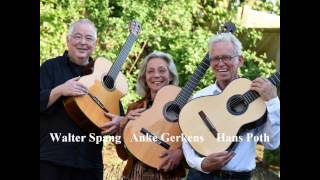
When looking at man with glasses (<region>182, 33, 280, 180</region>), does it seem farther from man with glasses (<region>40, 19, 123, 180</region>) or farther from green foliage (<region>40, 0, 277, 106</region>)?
man with glasses (<region>40, 19, 123, 180</region>)

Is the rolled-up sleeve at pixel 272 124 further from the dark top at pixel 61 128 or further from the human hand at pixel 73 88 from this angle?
the human hand at pixel 73 88

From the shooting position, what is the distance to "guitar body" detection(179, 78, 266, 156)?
7.34ft

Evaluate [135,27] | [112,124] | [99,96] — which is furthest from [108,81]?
[135,27]

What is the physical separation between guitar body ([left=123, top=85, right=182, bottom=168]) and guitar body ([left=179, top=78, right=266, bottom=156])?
0.23 ft

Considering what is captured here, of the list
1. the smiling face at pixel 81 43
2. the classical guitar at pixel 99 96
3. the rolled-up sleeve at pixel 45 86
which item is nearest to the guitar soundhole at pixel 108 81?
the classical guitar at pixel 99 96

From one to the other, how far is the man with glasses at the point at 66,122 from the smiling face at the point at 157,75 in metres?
0.28

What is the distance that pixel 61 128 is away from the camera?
2.36m

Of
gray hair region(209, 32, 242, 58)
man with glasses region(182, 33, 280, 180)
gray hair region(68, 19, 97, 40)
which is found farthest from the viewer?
gray hair region(68, 19, 97, 40)

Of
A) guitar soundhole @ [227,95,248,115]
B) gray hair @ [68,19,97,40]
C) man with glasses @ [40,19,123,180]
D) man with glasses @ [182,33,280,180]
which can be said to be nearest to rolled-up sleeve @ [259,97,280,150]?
man with glasses @ [182,33,280,180]

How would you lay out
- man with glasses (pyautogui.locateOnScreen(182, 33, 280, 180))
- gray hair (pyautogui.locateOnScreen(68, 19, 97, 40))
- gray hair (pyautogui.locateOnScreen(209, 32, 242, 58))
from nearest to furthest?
man with glasses (pyautogui.locateOnScreen(182, 33, 280, 180)) → gray hair (pyautogui.locateOnScreen(209, 32, 242, 58)) → gray hair (pyautogui.locateOnScreen(68, 19, 97, 40))

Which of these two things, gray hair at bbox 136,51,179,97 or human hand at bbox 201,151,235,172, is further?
gray hair at bbox 136,51,179,97

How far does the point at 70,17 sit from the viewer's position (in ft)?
8.14
